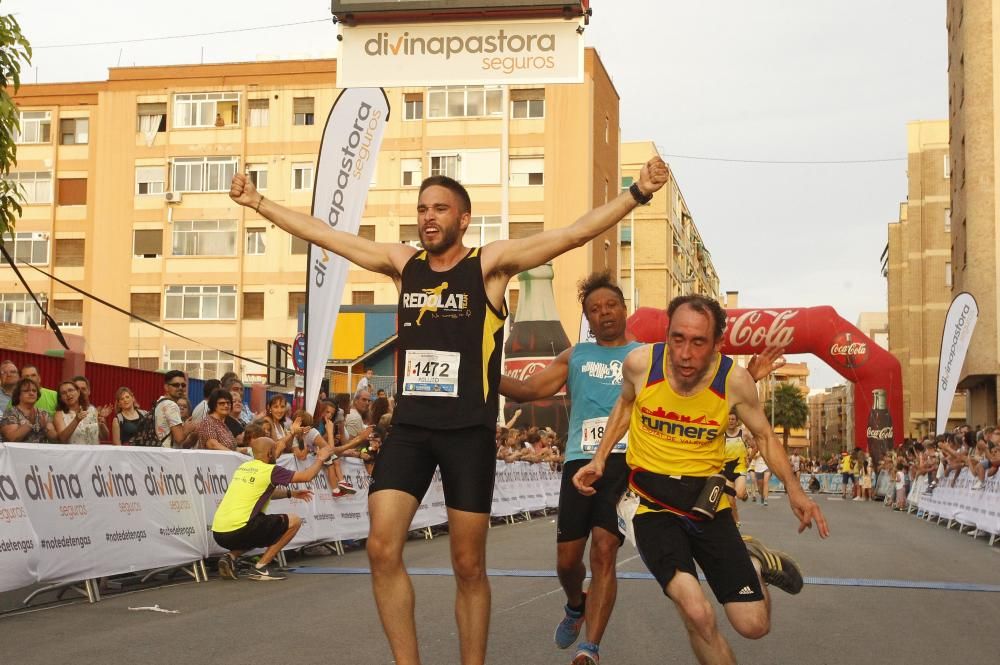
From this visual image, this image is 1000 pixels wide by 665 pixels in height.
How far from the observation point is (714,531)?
5492mm

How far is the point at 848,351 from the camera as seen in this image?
31.9 metres

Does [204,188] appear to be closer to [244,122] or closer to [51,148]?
[244,122]

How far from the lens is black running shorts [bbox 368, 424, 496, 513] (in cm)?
529

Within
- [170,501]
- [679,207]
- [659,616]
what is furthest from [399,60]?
[679,207]

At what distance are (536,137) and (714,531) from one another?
152ft

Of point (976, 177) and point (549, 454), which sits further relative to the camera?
point (976, 177)

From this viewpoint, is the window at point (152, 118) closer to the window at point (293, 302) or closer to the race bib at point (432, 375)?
the window at point (293, 302)

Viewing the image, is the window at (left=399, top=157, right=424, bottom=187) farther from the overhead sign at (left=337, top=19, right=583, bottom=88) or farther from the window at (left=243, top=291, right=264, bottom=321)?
the overhead sign at (left=337, top=19, right=583, bottom=88)

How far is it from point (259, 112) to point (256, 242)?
5336 millimetres

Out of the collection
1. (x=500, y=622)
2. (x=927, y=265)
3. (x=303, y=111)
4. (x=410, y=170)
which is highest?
(x=303, y=111)

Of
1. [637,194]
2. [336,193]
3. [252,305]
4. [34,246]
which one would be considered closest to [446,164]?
[252,305]

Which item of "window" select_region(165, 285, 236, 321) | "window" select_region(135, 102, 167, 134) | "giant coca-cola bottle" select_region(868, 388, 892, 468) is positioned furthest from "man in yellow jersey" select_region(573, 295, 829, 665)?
"window" select_region(135, 102, 167, 134)

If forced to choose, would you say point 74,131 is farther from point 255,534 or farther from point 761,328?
point 255,534

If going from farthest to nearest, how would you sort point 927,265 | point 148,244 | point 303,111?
point 927,265, point 148,244, point 303,111
